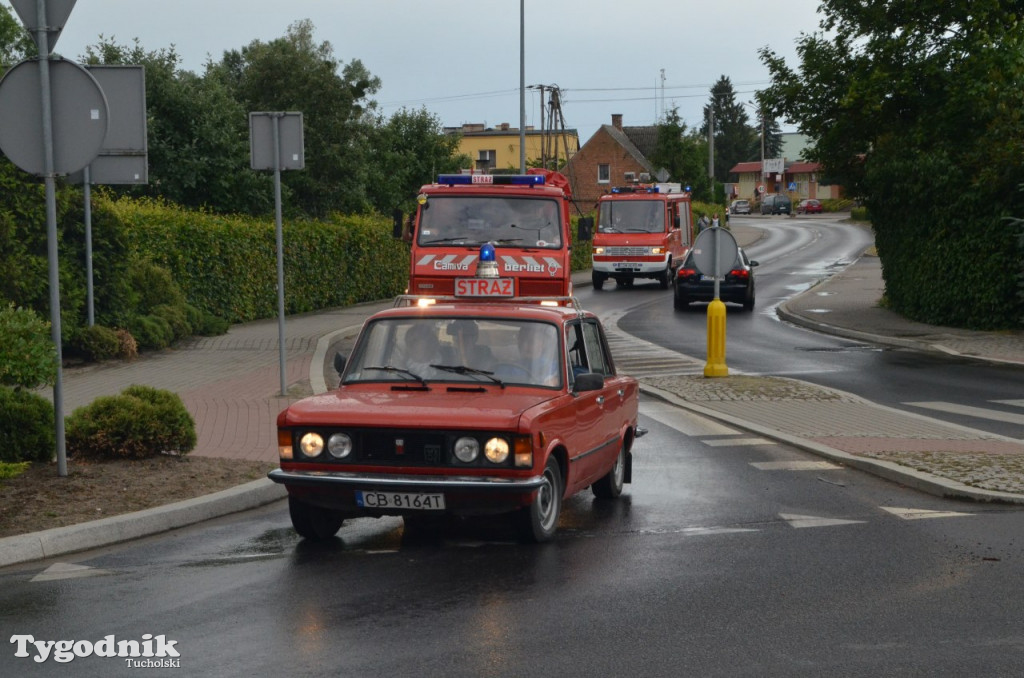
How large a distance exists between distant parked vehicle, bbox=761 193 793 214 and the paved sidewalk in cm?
8921

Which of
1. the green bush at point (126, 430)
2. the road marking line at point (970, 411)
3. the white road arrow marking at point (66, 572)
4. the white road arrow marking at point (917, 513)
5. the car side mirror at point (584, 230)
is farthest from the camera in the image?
the car side mirror at point (584, 230)

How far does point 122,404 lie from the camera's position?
1016 cm

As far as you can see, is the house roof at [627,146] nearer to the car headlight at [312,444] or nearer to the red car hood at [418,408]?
the red car hood at [418,408]

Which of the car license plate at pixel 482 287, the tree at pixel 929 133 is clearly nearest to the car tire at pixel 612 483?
the car license plate at pixel 482 287

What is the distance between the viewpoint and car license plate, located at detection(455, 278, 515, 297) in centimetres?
1629

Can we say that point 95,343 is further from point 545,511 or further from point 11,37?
point 11,37

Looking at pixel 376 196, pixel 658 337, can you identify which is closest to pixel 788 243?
pixel 376 196

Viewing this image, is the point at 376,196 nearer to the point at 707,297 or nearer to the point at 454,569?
the point at 707,297

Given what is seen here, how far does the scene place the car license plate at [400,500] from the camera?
7.48m

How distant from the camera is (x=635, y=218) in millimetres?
42312

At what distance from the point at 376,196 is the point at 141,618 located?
47171 millimetres

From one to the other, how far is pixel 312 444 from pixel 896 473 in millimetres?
5070

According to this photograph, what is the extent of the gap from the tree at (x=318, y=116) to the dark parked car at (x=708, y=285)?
50.0 ft

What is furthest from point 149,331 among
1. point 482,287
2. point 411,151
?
point 411,151
